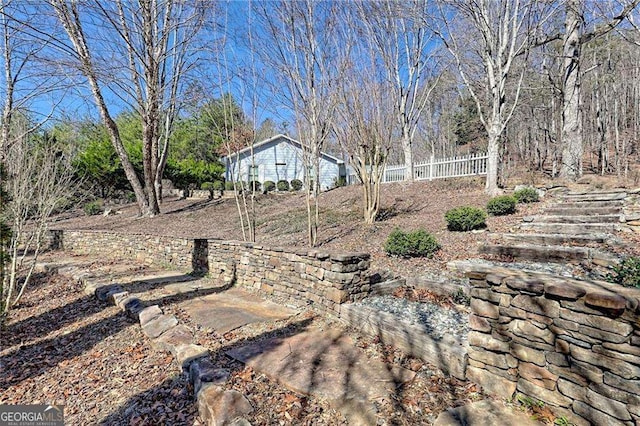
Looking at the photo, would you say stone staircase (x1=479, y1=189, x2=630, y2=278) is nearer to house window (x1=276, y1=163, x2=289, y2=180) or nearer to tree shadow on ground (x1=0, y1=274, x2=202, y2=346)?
tree shadow on ground (x1=0, y1=274, x2=202, y2=346)

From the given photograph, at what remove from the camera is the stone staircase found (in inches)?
160

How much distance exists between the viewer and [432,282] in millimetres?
3854

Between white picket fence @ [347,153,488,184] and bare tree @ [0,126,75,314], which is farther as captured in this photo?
white picket fence @ [347,153,488,184]

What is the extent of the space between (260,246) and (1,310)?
3.58m

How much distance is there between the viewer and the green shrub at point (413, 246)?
500 centimetres

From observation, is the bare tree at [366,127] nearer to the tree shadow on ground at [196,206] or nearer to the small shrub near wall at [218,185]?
the tree shadow on ground at [196,206]

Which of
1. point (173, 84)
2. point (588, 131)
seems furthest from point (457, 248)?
point (588, 131)

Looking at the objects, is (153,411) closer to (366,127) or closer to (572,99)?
(366,127)

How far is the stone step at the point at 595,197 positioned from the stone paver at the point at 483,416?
6138mm

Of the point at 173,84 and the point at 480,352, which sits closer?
the point at 480,352

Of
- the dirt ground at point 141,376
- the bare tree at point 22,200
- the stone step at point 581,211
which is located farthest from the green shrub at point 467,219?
the bare tree at point 22,200

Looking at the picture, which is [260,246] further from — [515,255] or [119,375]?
[515,255]

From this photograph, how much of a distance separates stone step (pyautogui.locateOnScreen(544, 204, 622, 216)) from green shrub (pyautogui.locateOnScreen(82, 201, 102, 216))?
1801 centimetres

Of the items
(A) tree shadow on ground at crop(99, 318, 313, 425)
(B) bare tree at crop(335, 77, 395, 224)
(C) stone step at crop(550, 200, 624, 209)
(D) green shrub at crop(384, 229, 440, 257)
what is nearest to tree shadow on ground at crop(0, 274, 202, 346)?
(A) tree shadow on ground at crop(99, 318, 313, 425)
